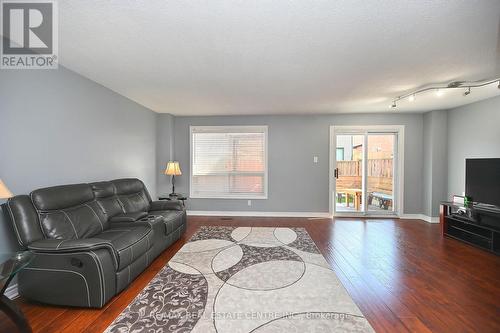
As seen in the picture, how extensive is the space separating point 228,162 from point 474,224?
459 centimetres

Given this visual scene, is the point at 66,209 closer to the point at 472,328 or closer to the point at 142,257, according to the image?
the point at 142,257

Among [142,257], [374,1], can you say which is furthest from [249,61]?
[142,257]

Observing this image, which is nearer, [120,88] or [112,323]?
[112,323]

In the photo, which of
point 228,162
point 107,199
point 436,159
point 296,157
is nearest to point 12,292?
point 107,199

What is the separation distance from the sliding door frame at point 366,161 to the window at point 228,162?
159 centimetres

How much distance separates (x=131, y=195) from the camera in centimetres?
342

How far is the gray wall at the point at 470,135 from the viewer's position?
3500 mm

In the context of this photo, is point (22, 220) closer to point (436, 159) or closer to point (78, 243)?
point (78, 243)

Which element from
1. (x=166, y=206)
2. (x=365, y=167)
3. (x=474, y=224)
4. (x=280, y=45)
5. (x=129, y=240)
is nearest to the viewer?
(x=280, y=45)

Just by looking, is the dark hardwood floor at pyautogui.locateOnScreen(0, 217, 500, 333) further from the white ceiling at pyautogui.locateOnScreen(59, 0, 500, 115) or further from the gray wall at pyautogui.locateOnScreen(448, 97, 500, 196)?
the white ceiling at pyautogui.locateOnScreen(59, 0, 500, 115)

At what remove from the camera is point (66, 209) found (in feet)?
7.57

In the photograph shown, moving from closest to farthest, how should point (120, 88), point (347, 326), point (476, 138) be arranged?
point (347, 326)
point (120, 88)
point (476, 138)

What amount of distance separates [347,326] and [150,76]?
3.48 m

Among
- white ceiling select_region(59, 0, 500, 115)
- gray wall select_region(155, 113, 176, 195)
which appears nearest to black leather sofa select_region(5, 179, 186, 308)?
white ceiling select_region(59, 0, 500, 115)
